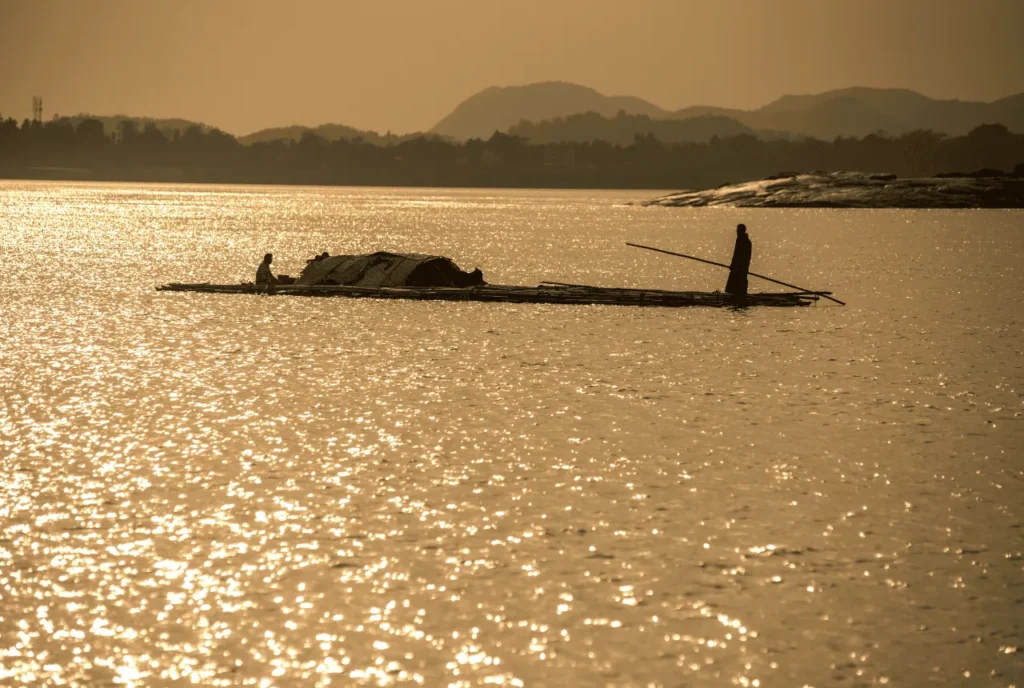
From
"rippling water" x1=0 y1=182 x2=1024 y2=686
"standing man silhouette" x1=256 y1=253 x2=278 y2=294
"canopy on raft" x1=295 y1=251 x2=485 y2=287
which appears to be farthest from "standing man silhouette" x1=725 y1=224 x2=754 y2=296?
"standing man silhouette" x1=256 y1=253 x2=278 y2=294

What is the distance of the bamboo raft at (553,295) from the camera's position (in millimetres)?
32875

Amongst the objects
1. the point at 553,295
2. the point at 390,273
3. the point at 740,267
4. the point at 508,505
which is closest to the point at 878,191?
the point at 740,267

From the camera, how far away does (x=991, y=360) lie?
2581 centimetres

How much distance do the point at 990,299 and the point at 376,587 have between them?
3641cm

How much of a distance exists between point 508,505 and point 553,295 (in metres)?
21.0

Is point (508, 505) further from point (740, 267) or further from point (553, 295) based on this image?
point (740, 267)

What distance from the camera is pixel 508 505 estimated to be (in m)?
12.9

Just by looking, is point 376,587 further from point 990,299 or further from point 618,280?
point 618,280

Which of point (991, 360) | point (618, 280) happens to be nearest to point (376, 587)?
point (991, 360)

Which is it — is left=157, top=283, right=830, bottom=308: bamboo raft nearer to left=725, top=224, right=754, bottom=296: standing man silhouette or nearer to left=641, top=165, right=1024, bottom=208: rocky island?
left=725, top=224, right=754, bottom=296: standing man silhouette

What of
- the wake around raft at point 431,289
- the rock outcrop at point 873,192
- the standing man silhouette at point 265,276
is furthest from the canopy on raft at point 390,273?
the rock outcrop at point 873,192

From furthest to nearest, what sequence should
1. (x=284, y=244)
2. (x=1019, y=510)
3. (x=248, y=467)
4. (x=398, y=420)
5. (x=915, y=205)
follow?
(x=915, y=205) < (x=284, y=244) < (x=398, y=420) < (x=248, y=467) < (x=1019, y=510)

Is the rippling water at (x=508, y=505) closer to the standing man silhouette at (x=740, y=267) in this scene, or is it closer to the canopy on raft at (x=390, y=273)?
the standing man silhouette at (x=740, y=267)

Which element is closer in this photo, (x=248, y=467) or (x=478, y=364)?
(x=248, y=467)
